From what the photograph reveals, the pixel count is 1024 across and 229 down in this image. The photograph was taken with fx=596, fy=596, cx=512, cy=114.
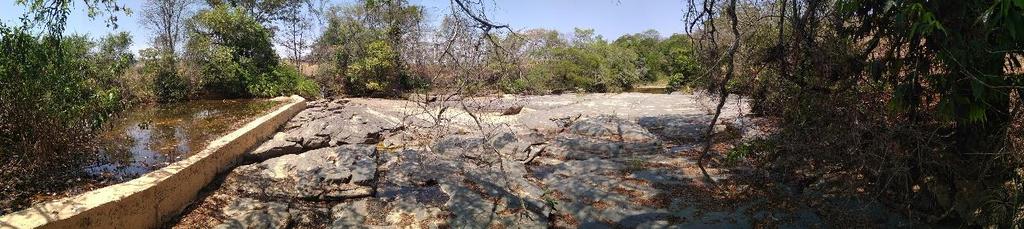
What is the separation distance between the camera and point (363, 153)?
770cm

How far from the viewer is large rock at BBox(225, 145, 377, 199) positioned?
6.14 m

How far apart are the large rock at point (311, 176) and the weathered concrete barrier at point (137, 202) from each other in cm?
34

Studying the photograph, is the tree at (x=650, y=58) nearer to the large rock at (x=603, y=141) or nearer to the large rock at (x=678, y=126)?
the large rock at (x=678, y=126)

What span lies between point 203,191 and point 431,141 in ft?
11.9

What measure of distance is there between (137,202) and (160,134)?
19.5ft

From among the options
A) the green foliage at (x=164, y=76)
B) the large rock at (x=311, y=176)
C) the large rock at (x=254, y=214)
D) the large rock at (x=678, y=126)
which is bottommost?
the large rock at (x=254, y=214)

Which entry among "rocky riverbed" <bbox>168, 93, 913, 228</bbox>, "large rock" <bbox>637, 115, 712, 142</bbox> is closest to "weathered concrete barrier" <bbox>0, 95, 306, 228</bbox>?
"rocky riverbed" <bbox>168, 93, 913, 228</bbox>

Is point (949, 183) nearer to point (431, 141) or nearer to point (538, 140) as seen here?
point (538, 140)

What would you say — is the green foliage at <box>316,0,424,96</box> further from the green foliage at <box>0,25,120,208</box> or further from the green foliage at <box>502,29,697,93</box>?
the green foliage at <box>0,25,120,208</box>

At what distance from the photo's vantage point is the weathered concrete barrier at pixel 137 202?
12.9ft

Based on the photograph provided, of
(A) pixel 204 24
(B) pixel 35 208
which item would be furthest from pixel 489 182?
(A) pixel 204 24

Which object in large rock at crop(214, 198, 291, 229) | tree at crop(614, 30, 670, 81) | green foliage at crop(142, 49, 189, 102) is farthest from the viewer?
tree at crop(614, 30, 670, 81)

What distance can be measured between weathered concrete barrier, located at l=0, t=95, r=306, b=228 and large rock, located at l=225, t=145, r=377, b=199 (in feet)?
1.13

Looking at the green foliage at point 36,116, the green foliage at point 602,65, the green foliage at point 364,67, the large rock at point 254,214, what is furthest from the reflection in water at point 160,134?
the green foliage at point 602,65
